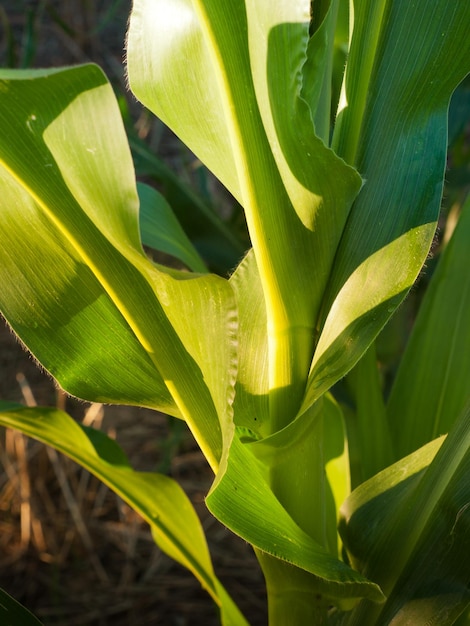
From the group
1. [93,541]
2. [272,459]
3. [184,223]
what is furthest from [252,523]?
[93,541]

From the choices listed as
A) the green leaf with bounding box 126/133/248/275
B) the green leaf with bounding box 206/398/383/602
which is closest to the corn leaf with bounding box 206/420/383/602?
the green leaf with bounding box 206/398/383/602

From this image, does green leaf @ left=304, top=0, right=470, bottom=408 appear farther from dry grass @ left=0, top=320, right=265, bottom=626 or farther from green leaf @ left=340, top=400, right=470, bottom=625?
dry grass @ left=0, top=320, right=265, bottom=626

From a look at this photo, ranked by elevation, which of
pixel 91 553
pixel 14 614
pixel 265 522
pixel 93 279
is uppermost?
pixel 93 279

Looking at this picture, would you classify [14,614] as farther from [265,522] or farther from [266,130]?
[266,130]

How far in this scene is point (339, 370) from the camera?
43 cm

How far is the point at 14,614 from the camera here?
0.52m

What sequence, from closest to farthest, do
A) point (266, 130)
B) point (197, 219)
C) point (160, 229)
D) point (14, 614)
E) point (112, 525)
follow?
point (266, 130) → point (14, 614) → point (160, 229) → point (197, 219) → point (112, 525)

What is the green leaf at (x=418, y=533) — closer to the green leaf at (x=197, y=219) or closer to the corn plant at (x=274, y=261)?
the corn plant at (x=274, y=261)

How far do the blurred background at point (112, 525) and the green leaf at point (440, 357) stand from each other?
14.1 inches

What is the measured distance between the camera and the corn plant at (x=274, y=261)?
15.3 inches

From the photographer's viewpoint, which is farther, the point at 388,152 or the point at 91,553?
the point at 91,553

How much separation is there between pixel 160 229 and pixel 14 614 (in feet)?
1.08

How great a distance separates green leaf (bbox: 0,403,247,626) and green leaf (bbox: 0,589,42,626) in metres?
0.12

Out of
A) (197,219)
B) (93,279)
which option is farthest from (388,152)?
(197,219)
